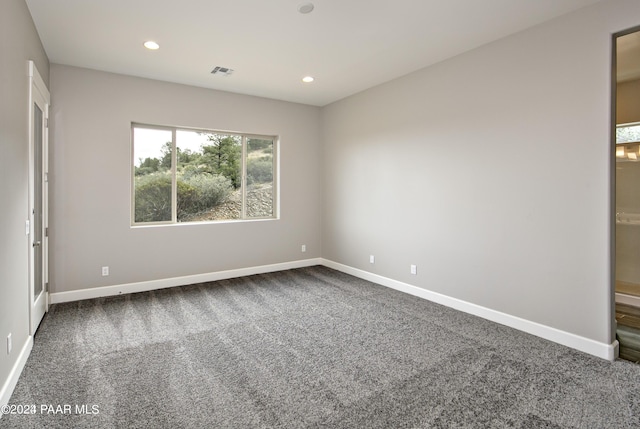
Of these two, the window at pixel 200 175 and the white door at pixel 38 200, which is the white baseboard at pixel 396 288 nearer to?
the white door at pixel 38 200

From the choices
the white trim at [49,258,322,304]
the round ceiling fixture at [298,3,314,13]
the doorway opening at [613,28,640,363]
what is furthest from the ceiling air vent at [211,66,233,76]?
the doorway opening at [613,28,640,363]

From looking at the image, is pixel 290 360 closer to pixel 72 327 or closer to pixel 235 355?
pixel 235 355

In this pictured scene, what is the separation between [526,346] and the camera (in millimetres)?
2936

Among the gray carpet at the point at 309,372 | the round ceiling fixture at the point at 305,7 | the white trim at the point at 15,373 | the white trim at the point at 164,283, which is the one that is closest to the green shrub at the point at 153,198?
the white trim at the point at 164,283

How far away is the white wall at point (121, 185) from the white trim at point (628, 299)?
180 inches

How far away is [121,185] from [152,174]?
1.45 ft

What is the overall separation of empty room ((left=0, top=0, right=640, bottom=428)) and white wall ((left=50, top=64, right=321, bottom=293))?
26 mm

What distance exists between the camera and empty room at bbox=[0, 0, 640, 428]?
2275 millimetres

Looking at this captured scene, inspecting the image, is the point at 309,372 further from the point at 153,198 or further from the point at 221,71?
the point at 221,71

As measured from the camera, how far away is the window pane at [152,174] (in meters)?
A: 4.63

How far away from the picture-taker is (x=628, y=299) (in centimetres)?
404

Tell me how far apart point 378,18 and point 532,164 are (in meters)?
1.92

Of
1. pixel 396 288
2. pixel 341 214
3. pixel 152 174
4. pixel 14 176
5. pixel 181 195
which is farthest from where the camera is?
pixel 341 214

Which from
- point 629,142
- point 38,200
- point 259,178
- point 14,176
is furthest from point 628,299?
point 38,200
